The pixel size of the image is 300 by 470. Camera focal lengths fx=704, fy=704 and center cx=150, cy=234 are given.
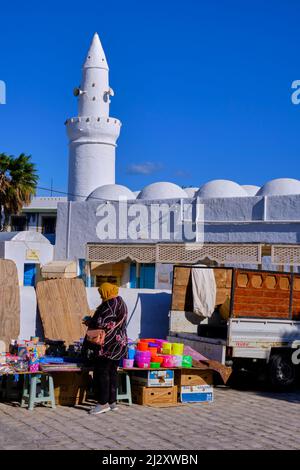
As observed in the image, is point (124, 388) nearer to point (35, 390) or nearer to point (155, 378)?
point (155, 378)

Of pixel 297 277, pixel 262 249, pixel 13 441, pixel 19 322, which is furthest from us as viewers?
pixel 262 249

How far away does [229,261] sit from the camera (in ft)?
69.4

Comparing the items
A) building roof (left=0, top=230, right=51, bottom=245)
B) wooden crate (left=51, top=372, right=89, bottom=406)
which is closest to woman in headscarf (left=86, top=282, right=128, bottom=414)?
wooden crate (left=51, top=372, right=89, bottom=406)

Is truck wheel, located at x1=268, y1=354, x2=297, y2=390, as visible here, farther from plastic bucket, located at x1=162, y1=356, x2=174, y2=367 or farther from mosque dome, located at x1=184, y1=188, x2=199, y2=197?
mosque dome, located at x1=184, y1=188, x2=199, y2=197

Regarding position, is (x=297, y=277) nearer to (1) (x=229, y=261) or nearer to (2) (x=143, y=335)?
(2) (x=143, y=335)

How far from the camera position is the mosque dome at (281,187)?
2545 centimetres

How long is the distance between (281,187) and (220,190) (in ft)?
7.54

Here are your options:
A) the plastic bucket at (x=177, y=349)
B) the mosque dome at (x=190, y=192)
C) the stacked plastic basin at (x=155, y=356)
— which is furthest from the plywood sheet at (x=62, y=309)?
the mosque dome at (x=190, y=192)

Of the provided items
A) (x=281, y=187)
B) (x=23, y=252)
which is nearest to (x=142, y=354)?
(x=281, y=187)

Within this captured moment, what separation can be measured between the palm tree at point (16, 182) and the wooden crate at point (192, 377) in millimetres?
23498

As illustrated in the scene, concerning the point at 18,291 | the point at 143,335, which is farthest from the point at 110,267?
the point at 18,291
